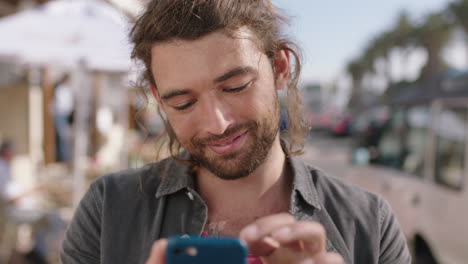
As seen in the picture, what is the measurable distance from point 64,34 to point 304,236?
3771 mm

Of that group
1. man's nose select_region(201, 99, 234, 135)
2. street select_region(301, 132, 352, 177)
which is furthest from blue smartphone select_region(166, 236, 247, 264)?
street select_region(301, 132, 352, 177)

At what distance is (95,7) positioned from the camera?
428 centimetres

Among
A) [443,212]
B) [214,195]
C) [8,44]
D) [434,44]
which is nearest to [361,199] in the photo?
[214,195]

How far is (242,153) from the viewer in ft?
4.54

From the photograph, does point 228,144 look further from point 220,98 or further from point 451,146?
point 451,146

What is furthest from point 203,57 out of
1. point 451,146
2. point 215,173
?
point 451,146

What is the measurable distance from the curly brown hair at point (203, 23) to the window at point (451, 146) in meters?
2.39

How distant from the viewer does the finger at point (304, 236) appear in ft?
2.84

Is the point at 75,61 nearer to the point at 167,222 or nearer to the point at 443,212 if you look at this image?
the point at 167,222

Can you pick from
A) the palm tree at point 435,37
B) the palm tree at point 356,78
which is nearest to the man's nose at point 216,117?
the palm tree at point 435,37

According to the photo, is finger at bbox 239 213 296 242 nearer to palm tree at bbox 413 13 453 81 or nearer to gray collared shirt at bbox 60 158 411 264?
gray collared shirt at bbox 60 158 411 264

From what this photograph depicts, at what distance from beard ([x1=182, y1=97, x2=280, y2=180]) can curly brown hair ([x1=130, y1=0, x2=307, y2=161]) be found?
26cm

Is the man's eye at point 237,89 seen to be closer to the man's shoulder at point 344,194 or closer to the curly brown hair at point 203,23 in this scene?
the curly brown hair at point 203,23

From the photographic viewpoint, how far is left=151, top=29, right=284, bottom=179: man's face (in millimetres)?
1312
